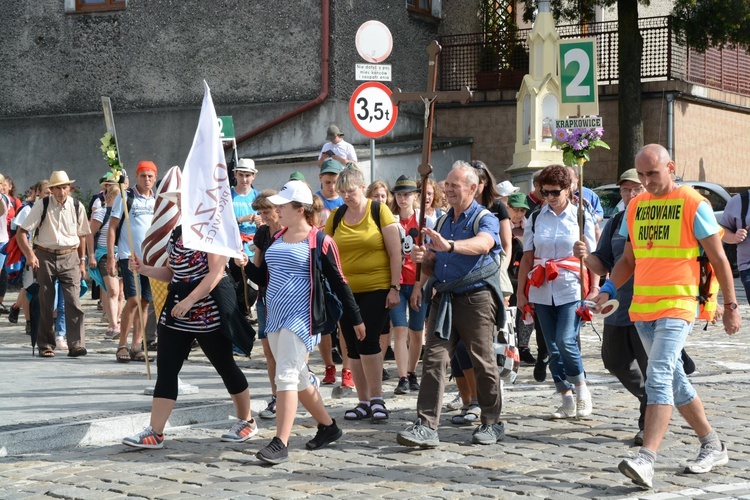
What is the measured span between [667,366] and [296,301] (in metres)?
2.33

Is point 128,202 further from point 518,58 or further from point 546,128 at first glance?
point 518,58

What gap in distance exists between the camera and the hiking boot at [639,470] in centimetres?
650

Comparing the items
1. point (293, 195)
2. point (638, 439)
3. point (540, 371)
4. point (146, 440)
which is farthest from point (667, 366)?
point (540, 371)

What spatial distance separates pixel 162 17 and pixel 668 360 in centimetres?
1903

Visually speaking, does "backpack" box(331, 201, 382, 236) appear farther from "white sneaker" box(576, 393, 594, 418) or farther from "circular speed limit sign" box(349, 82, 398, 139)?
"circular speed limit sign" box(349, 82, 398, 139)

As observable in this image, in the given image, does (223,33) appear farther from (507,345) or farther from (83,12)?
(507,345)

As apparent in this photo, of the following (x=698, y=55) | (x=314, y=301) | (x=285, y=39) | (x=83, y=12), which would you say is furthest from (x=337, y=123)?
(x=314, y=301)

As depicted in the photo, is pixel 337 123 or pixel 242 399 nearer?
pixel 242 399

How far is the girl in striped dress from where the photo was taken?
25.0ft

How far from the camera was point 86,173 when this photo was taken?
25.0m

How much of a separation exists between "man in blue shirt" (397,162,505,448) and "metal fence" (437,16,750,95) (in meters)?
18.7

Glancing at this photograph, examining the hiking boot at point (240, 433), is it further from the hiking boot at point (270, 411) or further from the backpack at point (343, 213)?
the backpack at point (343, 213)

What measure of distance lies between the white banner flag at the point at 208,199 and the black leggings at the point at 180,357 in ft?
1.95

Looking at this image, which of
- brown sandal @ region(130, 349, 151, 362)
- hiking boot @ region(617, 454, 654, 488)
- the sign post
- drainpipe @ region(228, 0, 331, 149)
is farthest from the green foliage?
hiking boot @ region(617, 454, 654, 488)
